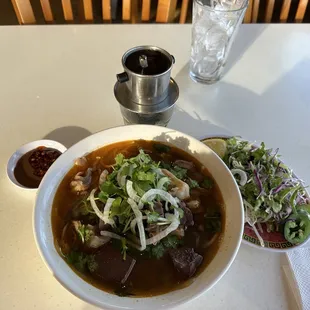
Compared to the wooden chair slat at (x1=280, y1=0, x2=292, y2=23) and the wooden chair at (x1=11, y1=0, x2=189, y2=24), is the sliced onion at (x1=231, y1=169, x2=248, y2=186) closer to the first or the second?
the wooden chair at (x1=11, y1=0, x2=189, y2=24)

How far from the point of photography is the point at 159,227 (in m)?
0.98

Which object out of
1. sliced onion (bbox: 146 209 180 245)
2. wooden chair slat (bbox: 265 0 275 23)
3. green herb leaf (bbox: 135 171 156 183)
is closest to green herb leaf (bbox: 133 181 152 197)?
green herb leaf (bbox: 135 171 156 183)

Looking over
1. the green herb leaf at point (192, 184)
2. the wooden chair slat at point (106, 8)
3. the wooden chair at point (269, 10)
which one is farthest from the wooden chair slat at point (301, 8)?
the green herb leaf at point (192, 184)

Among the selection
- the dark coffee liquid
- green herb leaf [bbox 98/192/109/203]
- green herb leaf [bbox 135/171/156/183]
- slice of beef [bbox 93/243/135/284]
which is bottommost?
slice of beef [bbox 93/243/135/284]

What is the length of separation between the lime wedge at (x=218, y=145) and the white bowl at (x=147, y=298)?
0.19 m

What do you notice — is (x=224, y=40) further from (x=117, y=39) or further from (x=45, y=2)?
(x=45, y=2)

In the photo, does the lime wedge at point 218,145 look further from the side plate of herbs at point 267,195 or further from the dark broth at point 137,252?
the dark broth at point 137,252

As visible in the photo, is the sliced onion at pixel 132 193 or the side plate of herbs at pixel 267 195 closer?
the sliced onion at pixel 132 193

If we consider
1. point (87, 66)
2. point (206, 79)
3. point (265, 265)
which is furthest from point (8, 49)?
point (265, 265)

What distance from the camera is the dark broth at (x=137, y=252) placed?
3.12 ft

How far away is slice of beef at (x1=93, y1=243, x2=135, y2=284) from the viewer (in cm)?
95

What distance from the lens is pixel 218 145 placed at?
1329mm

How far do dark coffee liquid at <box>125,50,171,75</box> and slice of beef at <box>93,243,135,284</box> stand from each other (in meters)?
0.60

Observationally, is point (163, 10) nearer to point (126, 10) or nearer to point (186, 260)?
point (126, 10)
